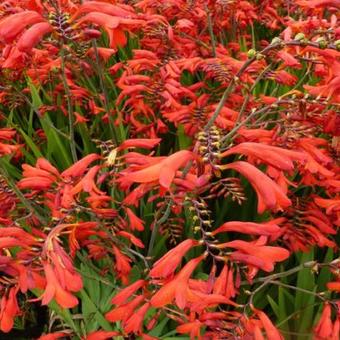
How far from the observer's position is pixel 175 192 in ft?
4.23

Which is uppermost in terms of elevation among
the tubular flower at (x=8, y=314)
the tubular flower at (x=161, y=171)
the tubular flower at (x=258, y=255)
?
the tubular flower at (x=161, y=171)

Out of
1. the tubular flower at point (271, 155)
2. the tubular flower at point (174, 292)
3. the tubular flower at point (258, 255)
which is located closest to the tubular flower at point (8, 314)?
the tubular flower at point (174, 292)

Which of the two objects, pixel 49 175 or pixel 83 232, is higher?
pixel 49 175

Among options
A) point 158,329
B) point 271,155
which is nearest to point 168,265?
point 271,155

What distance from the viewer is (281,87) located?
2516 mm

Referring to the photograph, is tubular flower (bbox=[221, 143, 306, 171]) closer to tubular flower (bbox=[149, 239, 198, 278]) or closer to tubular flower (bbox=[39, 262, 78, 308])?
tubular flower (bbox=[149, 239, 198, 278])

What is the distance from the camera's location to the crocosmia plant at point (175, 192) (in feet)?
3.90

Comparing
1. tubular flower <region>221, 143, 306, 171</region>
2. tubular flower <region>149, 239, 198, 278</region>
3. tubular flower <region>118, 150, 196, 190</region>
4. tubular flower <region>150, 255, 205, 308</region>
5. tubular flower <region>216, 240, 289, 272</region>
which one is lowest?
tubular flower <region>150, 255, 205, 308</region>

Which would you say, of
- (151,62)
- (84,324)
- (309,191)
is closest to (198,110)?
(151,62)

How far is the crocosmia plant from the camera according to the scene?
1.19 meters

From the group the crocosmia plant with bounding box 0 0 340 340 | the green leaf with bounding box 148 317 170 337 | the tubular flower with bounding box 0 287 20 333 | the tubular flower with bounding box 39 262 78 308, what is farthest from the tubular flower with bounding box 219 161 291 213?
the green leaf with bounding box 148 317 170 337

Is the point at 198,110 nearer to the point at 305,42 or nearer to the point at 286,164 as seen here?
the point at 305,42

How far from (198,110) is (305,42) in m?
0.78

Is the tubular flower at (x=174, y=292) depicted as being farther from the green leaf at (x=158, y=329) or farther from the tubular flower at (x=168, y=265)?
the green leaf at (x=158, y=329)
